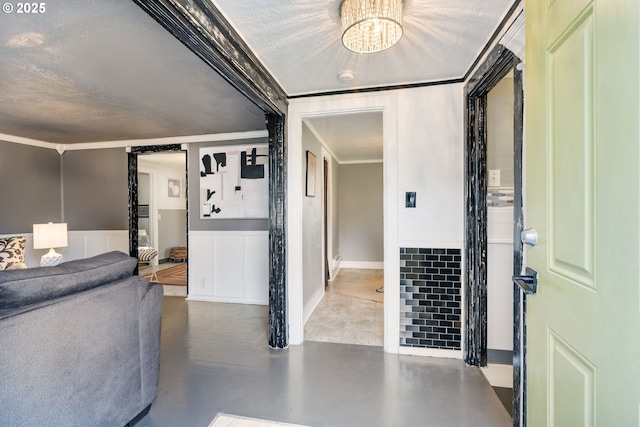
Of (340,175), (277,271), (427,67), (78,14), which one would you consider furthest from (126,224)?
(427,67)

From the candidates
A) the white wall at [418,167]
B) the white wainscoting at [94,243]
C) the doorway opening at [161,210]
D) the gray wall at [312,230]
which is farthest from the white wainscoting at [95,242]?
the white wall at [418,167]

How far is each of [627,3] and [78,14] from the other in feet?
6.83

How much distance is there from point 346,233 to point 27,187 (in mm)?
5085

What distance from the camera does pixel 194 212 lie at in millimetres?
3801

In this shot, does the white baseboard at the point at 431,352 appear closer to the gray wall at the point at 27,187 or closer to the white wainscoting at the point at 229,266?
the white wainscoting at the point at 229,266

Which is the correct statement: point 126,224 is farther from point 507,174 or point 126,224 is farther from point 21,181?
point 507,174

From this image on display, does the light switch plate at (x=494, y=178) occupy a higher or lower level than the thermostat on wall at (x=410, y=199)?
higher

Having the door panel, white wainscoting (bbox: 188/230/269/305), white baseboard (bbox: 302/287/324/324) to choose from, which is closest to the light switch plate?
the door panel

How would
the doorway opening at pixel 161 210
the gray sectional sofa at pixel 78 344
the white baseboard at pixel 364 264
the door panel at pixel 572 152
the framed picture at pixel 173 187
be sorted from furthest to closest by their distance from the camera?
the framed picture at pixel 173 187 → the white baseboard at pixel 364 264 → the doorway opening at pixel 161 210 → the gray sectional sofa at pixel 78 344 → the door panel at pixel 572 152

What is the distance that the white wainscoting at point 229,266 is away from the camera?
3.61 metres

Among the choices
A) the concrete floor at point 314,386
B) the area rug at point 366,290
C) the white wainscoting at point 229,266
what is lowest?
the area rug at point 366,290

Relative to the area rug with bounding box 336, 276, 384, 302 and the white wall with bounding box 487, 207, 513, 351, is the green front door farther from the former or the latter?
the area rug with bounding box 336, 276, 384, 302

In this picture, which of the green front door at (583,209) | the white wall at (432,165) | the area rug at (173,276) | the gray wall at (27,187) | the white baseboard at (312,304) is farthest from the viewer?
the area rug at (173,276)

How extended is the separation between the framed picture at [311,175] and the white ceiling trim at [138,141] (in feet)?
2.37
